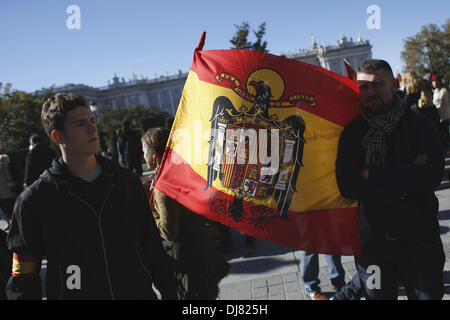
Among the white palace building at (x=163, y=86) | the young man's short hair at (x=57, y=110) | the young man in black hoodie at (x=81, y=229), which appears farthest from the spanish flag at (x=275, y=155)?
the white palace building at (x=163, y=86)

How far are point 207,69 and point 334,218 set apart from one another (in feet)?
4.86

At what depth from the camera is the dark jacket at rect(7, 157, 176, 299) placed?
65.9 inches

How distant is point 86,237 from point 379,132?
1673 millimetres

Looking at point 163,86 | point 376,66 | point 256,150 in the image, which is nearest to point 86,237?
point 256,150

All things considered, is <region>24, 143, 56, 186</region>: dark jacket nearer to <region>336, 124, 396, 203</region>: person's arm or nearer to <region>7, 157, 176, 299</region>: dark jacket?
<region>7, 157, 176, 299</region>: dark jacket

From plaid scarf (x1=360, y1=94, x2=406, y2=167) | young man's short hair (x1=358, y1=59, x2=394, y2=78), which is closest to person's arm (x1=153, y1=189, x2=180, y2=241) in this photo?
plaid scarf (x1=360, y1=94, x2=406, y2=167)

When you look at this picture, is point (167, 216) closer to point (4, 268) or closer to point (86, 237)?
point (86, 237)

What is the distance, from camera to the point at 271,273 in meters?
4.10

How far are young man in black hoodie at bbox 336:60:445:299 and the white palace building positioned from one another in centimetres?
9020

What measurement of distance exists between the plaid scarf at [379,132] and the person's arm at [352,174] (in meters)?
0.06

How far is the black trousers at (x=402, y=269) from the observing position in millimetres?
1957

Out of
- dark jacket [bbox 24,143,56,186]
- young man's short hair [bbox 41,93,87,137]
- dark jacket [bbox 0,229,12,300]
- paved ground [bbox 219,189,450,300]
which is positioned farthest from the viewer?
dark jacket [bbox 24,143,56,186]

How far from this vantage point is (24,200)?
1.67 metres
